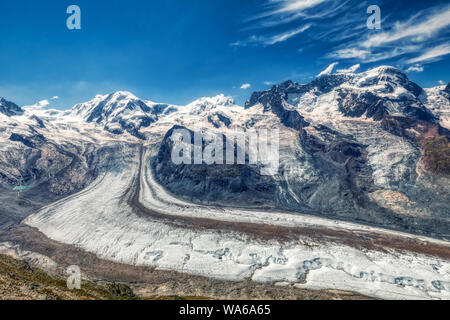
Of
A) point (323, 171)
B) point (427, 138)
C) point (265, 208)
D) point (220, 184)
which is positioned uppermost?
point (427, 138)

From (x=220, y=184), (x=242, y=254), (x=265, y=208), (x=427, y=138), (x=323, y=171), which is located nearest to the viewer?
(x=242, y=254)

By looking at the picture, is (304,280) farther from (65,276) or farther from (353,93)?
(353,93)

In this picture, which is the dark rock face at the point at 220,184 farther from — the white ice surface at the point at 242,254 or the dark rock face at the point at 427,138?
the dark rock face at the point at 427,138

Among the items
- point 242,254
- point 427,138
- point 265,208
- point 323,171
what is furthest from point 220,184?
point 427,138

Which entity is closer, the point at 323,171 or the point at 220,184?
the point at 220,184

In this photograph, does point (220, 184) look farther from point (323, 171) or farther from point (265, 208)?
point (323, 171)

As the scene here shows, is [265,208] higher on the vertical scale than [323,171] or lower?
lower

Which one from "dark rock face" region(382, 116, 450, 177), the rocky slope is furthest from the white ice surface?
"dark rock face" region(382, 116, 450, 177)

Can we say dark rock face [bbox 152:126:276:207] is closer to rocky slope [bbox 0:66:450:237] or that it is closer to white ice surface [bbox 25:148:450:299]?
rocky slope [bbox 0:66:450:237]

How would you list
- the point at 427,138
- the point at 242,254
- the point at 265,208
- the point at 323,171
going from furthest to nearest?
the point at 427,138 < the point at 323,171 < the point at 265,208 < the point at 242,254

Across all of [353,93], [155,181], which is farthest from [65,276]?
[353,93]
